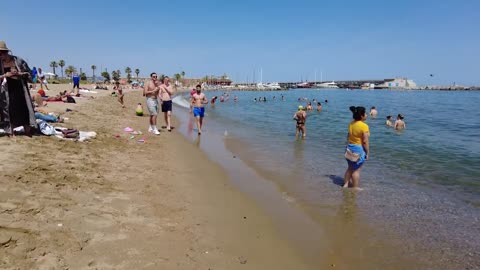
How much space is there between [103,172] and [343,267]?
424 cm

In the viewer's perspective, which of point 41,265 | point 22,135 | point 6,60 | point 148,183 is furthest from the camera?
point 22,135

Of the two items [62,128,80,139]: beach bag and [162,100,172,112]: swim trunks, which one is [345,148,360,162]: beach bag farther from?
[162,100,172,112]: swim trunks

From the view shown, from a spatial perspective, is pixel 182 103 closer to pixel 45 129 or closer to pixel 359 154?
pixel 45 129

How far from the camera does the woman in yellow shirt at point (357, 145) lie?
A: 22.0ft

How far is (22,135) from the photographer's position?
722 cm

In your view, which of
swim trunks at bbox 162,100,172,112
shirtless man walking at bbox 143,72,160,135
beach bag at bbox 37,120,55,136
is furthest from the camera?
swim trunks at bbox 162,100,172,112

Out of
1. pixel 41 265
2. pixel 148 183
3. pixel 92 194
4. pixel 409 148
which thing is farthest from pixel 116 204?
pixel 409 148

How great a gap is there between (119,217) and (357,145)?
472cm

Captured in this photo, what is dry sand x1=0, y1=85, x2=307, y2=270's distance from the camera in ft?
10.8

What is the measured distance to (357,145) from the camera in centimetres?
681

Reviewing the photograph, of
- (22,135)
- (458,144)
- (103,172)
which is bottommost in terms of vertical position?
(458,144)

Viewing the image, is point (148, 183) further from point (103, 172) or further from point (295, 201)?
point (295, 201)

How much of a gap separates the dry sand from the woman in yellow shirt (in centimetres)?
236

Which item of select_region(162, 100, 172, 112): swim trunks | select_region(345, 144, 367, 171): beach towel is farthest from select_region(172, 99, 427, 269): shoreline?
select_region(162, 100, 172, 112): swim trunks
